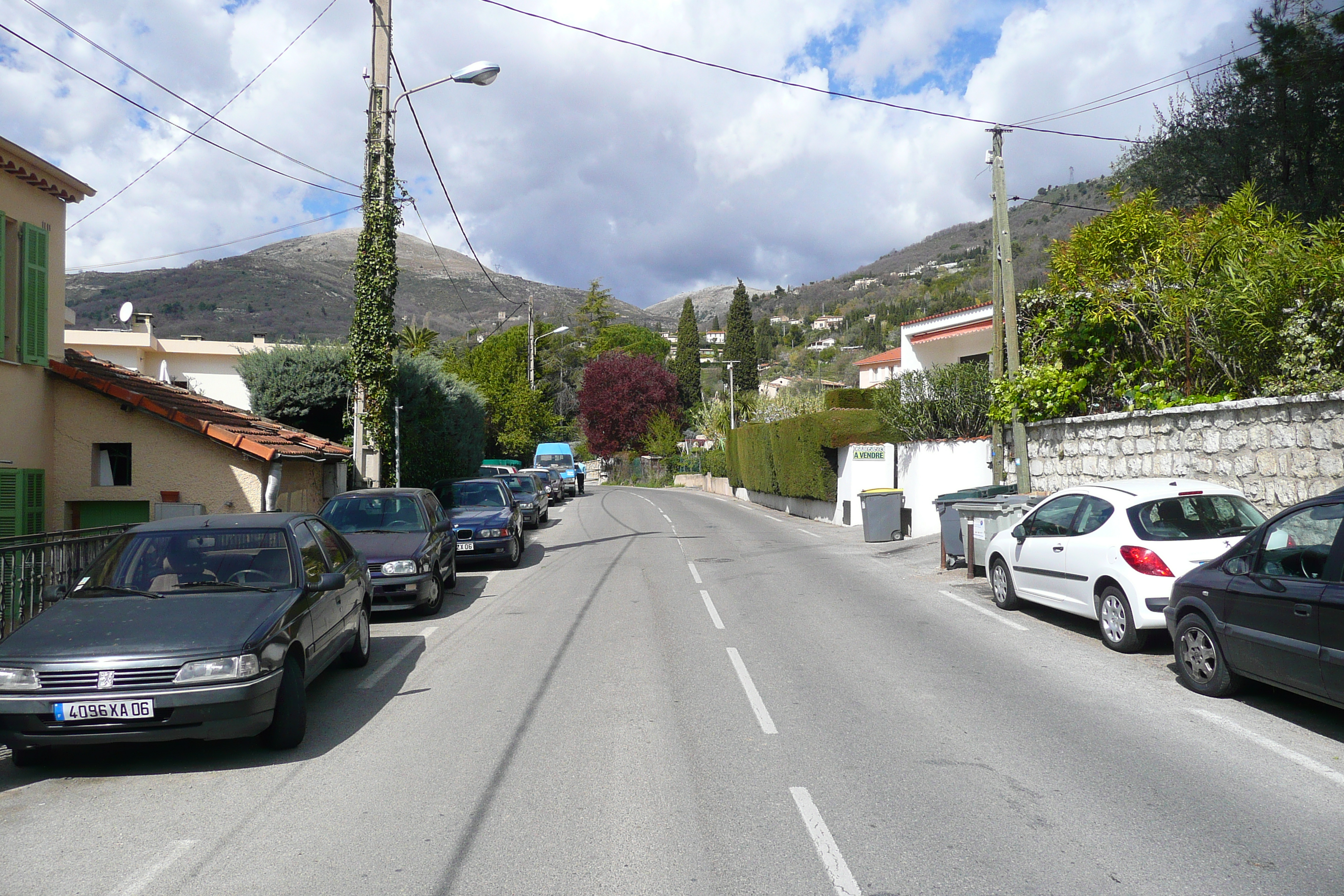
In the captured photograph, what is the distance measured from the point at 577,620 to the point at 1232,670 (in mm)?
6582

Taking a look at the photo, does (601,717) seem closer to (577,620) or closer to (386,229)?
(577,620)

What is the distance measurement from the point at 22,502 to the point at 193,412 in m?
2.71

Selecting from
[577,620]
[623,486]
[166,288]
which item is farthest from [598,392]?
[166,288]

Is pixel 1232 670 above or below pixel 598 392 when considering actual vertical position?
below

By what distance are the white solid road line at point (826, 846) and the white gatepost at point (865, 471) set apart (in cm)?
2090

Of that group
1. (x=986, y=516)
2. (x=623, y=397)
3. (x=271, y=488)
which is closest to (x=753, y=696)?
(x=986, y=516)

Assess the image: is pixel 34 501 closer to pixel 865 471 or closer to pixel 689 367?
pixel 865 471

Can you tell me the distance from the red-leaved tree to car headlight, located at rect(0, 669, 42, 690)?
6566 centimetres

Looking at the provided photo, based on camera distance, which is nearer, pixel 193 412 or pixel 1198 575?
pixel 1198 575

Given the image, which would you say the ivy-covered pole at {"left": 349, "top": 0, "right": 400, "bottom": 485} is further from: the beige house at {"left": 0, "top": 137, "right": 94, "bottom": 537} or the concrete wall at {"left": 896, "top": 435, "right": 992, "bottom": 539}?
the concrete wall at {"left": 896, "top": 435, "right": 992, "bottom": 539}

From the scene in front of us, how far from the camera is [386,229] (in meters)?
16.1

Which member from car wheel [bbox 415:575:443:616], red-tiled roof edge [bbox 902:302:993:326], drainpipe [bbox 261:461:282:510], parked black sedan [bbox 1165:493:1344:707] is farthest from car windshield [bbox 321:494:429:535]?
red-tiled roof edge [bbox 902:302:993:326]

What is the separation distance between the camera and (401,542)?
11523 mm

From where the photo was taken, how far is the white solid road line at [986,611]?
1011cm
